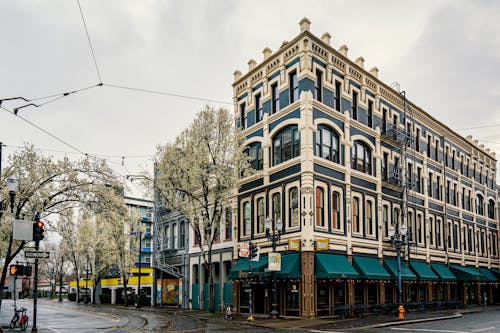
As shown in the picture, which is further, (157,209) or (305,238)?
(157,209)

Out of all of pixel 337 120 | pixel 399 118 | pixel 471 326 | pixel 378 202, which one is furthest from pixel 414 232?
pixel 471 326

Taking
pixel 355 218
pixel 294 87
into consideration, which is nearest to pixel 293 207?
pixel 355 218

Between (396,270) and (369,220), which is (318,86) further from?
(396,270)

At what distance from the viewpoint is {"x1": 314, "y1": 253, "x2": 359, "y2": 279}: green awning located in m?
27.1

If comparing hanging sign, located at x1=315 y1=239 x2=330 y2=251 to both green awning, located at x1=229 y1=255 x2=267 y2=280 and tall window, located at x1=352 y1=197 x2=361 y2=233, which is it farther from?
tall window, located at x1=352 y1=197 x2=361 y2=233

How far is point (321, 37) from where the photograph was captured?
32438 millimetres

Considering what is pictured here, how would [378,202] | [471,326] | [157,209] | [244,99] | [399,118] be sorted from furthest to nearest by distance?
[157,209]
[399,118]
[244,99]
[378,202]
[471,326]

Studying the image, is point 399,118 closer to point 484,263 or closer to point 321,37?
point 321,37

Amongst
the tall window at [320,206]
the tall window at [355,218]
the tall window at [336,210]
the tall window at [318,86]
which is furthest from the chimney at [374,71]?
the tall window at [320,206]

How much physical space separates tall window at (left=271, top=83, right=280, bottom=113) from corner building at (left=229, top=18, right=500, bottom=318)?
7 centimetres

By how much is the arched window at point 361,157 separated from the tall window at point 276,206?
226 inches

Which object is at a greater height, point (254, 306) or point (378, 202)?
point (378, 202)

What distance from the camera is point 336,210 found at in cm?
3055

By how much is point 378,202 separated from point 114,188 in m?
19.0
